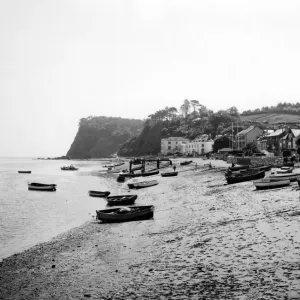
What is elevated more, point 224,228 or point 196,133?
point 196,133

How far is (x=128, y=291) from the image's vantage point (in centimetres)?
1302

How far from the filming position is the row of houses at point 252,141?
341 ft

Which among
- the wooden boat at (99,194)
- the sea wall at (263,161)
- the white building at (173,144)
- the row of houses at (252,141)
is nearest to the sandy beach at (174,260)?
the wooden boat at (99,194)

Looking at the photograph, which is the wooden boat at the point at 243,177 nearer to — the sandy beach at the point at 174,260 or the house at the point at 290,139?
the sandy beach at the point at 174,260

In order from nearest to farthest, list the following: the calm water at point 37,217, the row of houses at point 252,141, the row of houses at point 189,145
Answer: the calm water at point 37,217 → the row of houses at point 252,141 → the row of houses at point 189,145

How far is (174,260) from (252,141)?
123 meters

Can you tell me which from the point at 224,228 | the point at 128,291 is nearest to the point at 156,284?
the point at 128,291

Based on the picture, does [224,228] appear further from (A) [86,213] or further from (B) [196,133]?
(B) [196,133]

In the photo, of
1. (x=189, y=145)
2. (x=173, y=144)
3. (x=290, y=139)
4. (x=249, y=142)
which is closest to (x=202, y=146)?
(x=189, y=145)

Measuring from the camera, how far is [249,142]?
440 feet

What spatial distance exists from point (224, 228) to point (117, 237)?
21.2 ft

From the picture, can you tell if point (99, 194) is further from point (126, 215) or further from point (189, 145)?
point (189, 145)

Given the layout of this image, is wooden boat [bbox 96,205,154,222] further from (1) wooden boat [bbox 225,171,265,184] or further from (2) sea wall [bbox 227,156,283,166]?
(2) sea wall [bbox 227,156,283,166]

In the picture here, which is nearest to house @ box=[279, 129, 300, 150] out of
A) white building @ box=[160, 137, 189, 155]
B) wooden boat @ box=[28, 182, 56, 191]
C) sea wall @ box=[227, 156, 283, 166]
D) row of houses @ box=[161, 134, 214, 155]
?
sea wall @ box=[227, 156, 283, 166]
